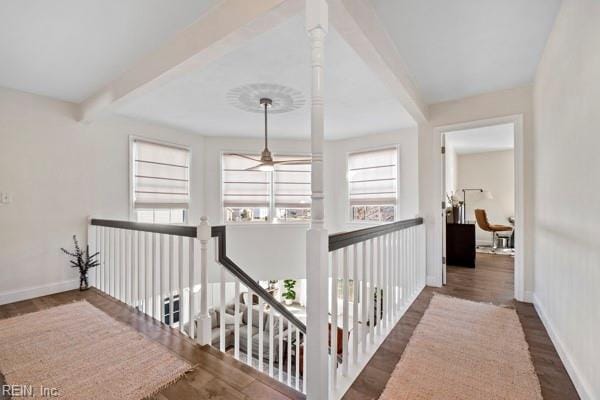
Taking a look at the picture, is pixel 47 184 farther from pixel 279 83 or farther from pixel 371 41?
pixel 371 41

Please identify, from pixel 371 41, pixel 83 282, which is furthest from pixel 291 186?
pixel 371 41

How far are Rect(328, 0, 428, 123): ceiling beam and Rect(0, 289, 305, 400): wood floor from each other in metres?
2.09

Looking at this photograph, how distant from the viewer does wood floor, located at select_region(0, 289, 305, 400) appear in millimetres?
1501

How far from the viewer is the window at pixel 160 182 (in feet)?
13.3

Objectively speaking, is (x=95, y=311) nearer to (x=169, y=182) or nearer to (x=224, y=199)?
(x=169, y=182)

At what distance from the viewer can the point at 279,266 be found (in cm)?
510

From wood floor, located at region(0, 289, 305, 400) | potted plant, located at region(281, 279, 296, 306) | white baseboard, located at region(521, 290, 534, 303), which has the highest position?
white baseboard, located at region(521, 290, 534, 303)

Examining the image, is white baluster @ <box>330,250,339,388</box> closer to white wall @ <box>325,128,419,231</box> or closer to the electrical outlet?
white wall @ <box>325,128,419,231</box>

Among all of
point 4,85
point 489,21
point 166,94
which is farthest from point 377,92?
point 4,85

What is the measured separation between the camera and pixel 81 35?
2.06 metres

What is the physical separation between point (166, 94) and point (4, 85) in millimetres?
1606

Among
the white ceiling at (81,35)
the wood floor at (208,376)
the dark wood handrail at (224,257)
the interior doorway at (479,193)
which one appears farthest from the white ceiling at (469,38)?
the wood floor at (208,376)

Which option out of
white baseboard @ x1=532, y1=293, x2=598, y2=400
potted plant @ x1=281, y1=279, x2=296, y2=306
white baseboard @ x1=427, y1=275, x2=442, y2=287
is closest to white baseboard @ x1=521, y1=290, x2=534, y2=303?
white baseboard @ x1=532, y1=293, x2=598, y2=400

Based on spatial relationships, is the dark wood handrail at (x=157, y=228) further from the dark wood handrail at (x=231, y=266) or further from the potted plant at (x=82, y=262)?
the potted plant at (x=82, y=262)
